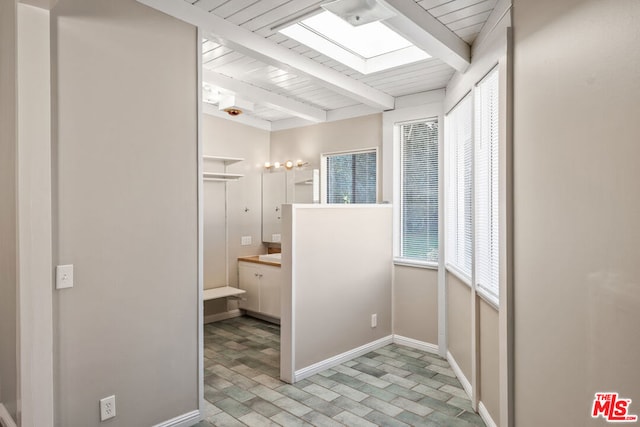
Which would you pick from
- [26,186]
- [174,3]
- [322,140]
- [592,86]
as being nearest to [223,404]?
[26,186]

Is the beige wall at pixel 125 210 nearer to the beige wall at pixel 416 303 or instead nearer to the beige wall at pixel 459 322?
the beige wall at pixel 459 322

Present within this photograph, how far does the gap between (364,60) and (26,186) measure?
8.75 ft

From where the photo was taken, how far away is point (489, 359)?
2627 mm

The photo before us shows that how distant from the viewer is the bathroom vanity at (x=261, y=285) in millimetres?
4770

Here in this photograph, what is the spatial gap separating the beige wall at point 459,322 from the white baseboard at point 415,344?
0.23 m

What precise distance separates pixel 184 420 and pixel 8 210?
165cm

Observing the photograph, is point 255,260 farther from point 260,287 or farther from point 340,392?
point 340,392

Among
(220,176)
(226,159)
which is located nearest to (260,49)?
(226,159)

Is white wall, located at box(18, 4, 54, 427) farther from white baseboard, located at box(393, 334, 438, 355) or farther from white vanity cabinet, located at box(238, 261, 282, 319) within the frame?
white baseboard, located at box(393, 334, 438, 355)

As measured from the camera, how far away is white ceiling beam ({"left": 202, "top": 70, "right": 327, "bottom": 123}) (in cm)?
377

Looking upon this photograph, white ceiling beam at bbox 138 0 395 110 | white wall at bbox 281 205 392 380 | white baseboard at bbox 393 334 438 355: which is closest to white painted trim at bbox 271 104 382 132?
white ceiling beam at bbox 138 0 395 110

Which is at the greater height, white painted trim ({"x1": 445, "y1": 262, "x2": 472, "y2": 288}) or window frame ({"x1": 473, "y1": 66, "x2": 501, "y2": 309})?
window frame ({"x1": 473, "y1": 66, "x2": 501, "y2": 309})

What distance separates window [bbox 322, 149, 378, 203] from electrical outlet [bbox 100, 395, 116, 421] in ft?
10.5

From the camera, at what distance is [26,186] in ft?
6.23
